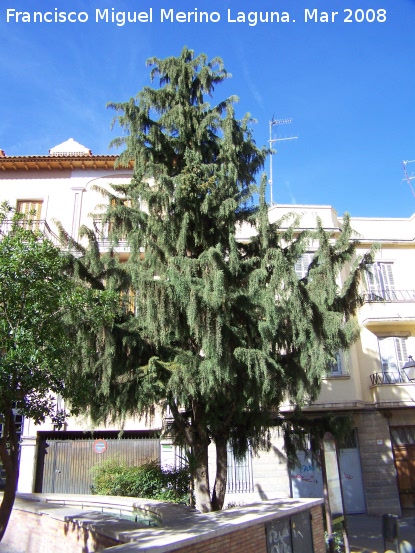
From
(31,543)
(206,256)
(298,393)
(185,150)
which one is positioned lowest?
(31,543)

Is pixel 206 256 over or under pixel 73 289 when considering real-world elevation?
over

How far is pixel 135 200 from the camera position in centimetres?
1080

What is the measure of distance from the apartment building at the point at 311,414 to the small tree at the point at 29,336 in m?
8.22

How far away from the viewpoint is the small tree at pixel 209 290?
8.47 m

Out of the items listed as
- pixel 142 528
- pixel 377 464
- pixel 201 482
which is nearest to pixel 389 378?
pixel 377 464

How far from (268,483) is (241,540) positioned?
9.60m

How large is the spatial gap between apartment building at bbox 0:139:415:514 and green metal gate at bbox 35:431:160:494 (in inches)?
1.2

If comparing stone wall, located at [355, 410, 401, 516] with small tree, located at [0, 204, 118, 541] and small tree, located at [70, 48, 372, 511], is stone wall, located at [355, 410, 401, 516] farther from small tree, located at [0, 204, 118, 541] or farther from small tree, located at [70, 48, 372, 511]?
small tree, located at [0, 204, 118, 541]

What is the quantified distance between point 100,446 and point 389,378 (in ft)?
33.7

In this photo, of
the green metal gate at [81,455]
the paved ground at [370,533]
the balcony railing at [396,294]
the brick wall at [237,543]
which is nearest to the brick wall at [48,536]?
the brick wall at [237,543]

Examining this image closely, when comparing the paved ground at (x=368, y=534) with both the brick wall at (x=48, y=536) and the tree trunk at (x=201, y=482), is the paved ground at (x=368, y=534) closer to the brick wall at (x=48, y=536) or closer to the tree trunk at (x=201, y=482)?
the brick wall at (x=48, y=536)

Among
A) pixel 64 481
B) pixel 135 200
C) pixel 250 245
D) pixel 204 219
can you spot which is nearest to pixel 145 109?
pixel 135 200

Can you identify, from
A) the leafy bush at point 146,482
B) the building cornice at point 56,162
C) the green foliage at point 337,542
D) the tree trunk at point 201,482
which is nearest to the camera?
the green foliage at point 337,542

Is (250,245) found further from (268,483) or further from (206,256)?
(268,483)
